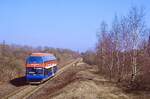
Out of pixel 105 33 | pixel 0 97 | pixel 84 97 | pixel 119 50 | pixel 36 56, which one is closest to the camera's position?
pixel 84 97

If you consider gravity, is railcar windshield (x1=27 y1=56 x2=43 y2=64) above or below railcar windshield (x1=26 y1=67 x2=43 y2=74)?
above

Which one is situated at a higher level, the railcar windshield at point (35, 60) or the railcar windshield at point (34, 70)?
the railcar windshield at point (35, 60)

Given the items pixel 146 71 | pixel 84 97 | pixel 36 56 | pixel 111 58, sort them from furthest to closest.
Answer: pixel 111 58 → pixel 36 56 → pixel 146 71 → pixel 84 97

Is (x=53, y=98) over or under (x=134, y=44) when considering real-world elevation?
under

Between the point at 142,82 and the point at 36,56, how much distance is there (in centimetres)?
1313

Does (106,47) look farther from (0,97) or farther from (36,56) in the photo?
(0,97)

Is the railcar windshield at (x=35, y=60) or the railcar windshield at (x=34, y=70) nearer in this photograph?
the railcar windshield at (x=34, y=70)

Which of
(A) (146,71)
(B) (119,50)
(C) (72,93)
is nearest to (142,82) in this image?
(A) (146,71)

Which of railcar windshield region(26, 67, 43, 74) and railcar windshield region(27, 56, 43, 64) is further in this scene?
railcar windshield region(27, 56, 43, 64)

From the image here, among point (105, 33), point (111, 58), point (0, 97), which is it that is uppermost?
point (105, 33)

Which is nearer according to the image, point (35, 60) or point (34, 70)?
point (34, 70)

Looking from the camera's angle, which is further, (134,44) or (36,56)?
(36,56)

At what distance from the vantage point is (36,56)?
38.5 meters

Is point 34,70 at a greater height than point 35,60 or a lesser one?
lesser
